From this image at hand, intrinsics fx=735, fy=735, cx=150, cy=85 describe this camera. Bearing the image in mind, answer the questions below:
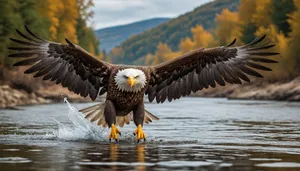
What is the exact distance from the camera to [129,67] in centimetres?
1305

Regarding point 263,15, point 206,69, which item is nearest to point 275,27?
point 263,15

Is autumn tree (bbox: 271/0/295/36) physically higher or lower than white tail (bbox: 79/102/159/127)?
higher

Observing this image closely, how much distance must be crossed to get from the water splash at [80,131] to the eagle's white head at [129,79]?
1.20 metres

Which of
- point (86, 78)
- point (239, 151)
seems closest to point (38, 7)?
point (86, 78)

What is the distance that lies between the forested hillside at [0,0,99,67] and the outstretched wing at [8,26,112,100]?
29.5m

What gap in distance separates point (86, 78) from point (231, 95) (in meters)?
52.8

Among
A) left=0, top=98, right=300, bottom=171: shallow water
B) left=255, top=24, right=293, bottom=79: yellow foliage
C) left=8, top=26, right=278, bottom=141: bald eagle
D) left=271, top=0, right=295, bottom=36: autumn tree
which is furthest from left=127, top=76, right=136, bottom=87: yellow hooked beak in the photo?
left=271, top=0, right=295, bottom=36: autumn tree

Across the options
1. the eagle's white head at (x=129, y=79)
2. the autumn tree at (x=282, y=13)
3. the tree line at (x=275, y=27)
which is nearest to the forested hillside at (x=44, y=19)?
the tree line at (x=275, y=27)

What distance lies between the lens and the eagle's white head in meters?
12.7

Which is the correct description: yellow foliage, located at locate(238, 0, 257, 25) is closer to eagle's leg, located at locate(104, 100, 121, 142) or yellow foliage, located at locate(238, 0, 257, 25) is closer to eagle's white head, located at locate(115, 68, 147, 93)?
eagle's leg, located at locate(104, 100, 121, 142)

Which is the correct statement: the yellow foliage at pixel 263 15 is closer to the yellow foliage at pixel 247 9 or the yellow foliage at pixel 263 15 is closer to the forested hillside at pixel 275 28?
the forested hillside at pixel 275 28

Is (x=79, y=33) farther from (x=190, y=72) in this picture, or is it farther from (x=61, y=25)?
(x=190, y=72)

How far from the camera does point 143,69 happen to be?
13.4 m

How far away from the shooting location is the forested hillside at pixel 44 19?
44.2 metres
